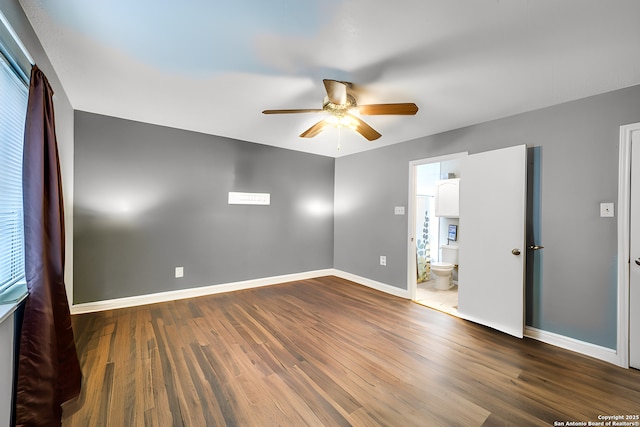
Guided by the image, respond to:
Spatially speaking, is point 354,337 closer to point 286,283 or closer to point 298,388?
point 298,388

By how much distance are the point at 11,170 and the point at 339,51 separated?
2107mm

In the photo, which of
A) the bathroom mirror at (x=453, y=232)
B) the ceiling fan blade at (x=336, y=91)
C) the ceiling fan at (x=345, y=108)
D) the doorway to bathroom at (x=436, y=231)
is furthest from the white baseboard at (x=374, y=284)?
the ceiling fan blade at (x=336, y=91)

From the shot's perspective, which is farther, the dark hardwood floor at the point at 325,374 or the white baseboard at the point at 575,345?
the white baseboard at the point at 575,345

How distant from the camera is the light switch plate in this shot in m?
2.16

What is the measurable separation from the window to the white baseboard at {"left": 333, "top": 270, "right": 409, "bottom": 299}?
3.91 m

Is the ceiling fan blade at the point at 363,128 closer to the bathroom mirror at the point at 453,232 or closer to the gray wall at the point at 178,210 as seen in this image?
the gray wall at the point at 178,210

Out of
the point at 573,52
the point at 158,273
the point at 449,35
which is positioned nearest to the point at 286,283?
the point at 158,273

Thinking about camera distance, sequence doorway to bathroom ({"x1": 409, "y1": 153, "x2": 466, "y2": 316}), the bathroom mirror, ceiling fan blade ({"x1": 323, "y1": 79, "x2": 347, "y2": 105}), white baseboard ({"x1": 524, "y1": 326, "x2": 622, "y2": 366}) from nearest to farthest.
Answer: ceiling fan blade ({"x1": 323, "y1": 79, "x2": 347, "y2": 105}), white baseboard ({"x1": 524, "y1": 326, "x2": 622, "y2": 366}), doorway to bathroom ({"x1": 409, "y1": 153, "x2": 466, "y2": 316}), the bathroom mirror

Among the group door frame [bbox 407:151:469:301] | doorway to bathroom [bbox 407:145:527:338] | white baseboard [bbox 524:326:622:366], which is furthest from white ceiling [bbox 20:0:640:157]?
white baseboard [bbox 524:326:622:366]

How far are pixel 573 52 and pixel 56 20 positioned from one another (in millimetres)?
3294

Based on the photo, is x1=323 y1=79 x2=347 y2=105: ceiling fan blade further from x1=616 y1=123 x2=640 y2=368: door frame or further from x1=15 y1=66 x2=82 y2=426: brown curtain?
x1=616 y1=123 x2=640 y2=368: door frame

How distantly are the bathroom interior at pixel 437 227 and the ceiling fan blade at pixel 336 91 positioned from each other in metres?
2.88

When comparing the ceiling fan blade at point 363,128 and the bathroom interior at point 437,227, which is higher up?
the ceiling fan blade at point 363,128

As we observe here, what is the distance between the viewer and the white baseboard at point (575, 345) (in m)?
2.13
